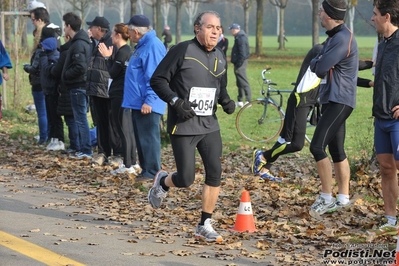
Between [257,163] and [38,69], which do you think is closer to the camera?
[257,163]

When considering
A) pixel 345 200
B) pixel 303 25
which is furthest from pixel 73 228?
pixel 303 25

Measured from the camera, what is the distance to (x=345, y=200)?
30.1ft

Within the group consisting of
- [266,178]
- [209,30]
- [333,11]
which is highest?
[333,11]

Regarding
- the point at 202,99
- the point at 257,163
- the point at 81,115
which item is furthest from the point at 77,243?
the point at 81,115

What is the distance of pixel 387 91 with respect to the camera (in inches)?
305

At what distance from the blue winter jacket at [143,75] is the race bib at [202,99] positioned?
9.95 ft

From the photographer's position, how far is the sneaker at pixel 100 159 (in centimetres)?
1277

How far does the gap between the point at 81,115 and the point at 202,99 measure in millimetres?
5832

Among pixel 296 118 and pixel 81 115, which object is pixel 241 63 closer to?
pixel 81 115

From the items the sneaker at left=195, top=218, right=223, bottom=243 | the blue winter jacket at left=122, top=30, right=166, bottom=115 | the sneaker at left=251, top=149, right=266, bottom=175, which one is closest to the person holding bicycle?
the sneaker at left=251, top=149, right=266, bottom=175

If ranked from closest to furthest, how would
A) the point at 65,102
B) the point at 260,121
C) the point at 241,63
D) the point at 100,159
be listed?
the point at 100,159
the point at 65,102
the point at 260,121
the point at 241,63

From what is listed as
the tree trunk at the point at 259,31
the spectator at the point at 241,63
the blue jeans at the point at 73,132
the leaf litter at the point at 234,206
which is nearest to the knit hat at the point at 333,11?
the leaf litter at the point at 234,206

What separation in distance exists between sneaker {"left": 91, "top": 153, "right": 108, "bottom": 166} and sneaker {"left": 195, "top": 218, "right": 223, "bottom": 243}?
16.8 feet

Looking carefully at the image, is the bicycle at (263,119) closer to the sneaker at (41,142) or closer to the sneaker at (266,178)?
the sneaker at (41,142)
